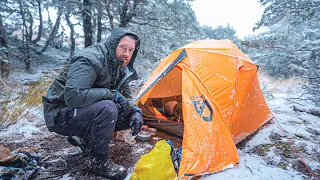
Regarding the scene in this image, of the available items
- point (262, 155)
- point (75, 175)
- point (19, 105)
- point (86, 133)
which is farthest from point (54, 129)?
point (262, 155)

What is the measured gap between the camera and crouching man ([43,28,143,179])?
180 centimetres

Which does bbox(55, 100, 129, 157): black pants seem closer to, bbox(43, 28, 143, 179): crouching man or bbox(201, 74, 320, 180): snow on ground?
bbox(43, 28, 143, 179): crouching man

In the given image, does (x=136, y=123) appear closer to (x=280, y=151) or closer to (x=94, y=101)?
(x=94, y=101)

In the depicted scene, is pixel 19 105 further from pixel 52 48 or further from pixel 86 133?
pixel 52 48

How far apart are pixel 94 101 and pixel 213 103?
151 cm

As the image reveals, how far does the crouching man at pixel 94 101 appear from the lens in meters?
1.80

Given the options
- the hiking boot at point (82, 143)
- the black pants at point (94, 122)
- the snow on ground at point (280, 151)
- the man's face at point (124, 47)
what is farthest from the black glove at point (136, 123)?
the snow on ground at point (280, 151)

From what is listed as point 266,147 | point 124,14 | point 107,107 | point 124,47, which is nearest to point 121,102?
point 107,107

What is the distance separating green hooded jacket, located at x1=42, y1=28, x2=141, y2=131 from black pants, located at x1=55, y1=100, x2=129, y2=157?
0.07 metres

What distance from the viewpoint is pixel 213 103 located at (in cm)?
273

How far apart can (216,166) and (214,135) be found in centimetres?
34

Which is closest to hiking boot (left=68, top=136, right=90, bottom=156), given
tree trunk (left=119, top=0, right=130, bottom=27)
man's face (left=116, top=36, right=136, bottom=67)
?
man's face (left=116, top=36, right=136, bottom=67)

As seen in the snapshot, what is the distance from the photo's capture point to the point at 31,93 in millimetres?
3176

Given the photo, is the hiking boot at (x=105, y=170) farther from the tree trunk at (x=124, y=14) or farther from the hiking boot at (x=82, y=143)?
the tree trunk at (x=124, y=14)
